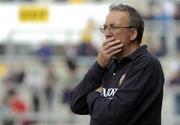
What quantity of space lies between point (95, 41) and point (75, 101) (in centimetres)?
1073

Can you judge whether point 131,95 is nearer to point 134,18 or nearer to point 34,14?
point 134,18

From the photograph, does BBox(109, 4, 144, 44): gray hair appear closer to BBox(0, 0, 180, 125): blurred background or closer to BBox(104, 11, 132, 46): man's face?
BBox(104, 11, 132, 46): man's face

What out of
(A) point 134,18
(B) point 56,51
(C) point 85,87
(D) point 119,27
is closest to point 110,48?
(D) point 119,27

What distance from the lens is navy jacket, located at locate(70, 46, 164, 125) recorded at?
14.6 ft

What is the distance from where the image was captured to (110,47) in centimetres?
455

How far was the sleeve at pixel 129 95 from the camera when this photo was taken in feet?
14.5

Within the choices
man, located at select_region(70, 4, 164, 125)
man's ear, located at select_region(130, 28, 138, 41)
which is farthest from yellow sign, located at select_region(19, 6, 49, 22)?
man's ear, located at select_region(130, 28, 138, 41)

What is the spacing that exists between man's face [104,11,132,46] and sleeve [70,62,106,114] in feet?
0.86

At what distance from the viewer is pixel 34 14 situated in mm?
16484

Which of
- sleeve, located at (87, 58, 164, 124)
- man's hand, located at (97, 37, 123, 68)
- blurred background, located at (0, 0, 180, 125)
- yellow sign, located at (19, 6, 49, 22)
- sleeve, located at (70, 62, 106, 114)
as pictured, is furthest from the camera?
yellow sign, located at (19, 6, 49, 22)

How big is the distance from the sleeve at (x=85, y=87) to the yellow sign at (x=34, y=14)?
11.6 metres

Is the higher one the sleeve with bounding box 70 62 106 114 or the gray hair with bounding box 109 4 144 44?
the gray hair with bounding box 109 4 144 44

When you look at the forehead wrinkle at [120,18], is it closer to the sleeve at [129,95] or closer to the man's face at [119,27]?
the man's face at [119,27]

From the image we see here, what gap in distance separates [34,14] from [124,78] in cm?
1206
